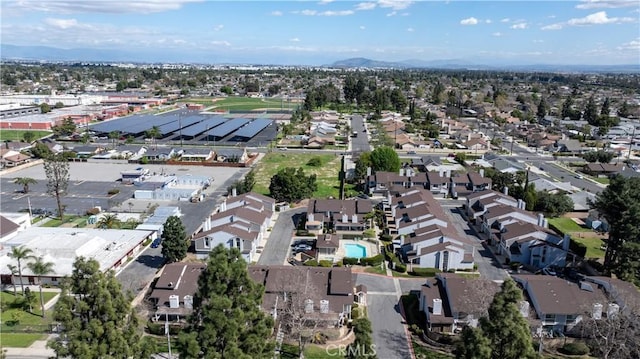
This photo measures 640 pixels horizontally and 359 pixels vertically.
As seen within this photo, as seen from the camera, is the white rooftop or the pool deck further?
the pool deck

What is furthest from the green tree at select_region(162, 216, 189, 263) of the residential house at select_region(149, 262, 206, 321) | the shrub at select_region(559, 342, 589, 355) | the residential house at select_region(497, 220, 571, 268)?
the shrub at select_region(559, 342, 589, 355)

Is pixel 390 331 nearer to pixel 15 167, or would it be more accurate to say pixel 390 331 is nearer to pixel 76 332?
pixel 76 332

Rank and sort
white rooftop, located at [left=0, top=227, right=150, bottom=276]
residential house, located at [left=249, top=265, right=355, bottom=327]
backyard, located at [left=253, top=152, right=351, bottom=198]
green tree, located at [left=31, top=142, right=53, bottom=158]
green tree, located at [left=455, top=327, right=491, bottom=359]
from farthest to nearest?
green tree, located at [left=31, top=142, right=53, bottom=158] < backyard, located at [left=253, top=152, right=351, bottom=198] < white rooftop, located at [left=0, top=227, right=150, bottom=276] < residential house, located at [left=249, top=265, right=355, bottom=327] < green tree, located at [left=455, top=327, right=491, bottom=359]

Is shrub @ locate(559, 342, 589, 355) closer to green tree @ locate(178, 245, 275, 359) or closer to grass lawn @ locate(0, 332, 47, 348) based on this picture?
green tree @ locate(178, 245, 275, 359)

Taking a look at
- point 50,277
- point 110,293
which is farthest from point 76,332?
point 50,277

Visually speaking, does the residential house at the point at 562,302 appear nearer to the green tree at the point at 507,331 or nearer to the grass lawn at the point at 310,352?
the green tree at the point at 507,331

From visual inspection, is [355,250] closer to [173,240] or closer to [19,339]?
[173,240]

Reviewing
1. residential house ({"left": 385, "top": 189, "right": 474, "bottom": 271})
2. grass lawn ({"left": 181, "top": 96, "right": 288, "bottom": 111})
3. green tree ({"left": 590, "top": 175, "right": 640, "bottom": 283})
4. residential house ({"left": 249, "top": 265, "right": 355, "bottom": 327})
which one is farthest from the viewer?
grass lawn ({"left": 181, "top": 96, "right": 288, "bottom": 111})

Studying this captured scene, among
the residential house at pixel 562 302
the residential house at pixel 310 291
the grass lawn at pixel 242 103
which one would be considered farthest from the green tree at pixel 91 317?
the grass lawn at pixel 242 103
